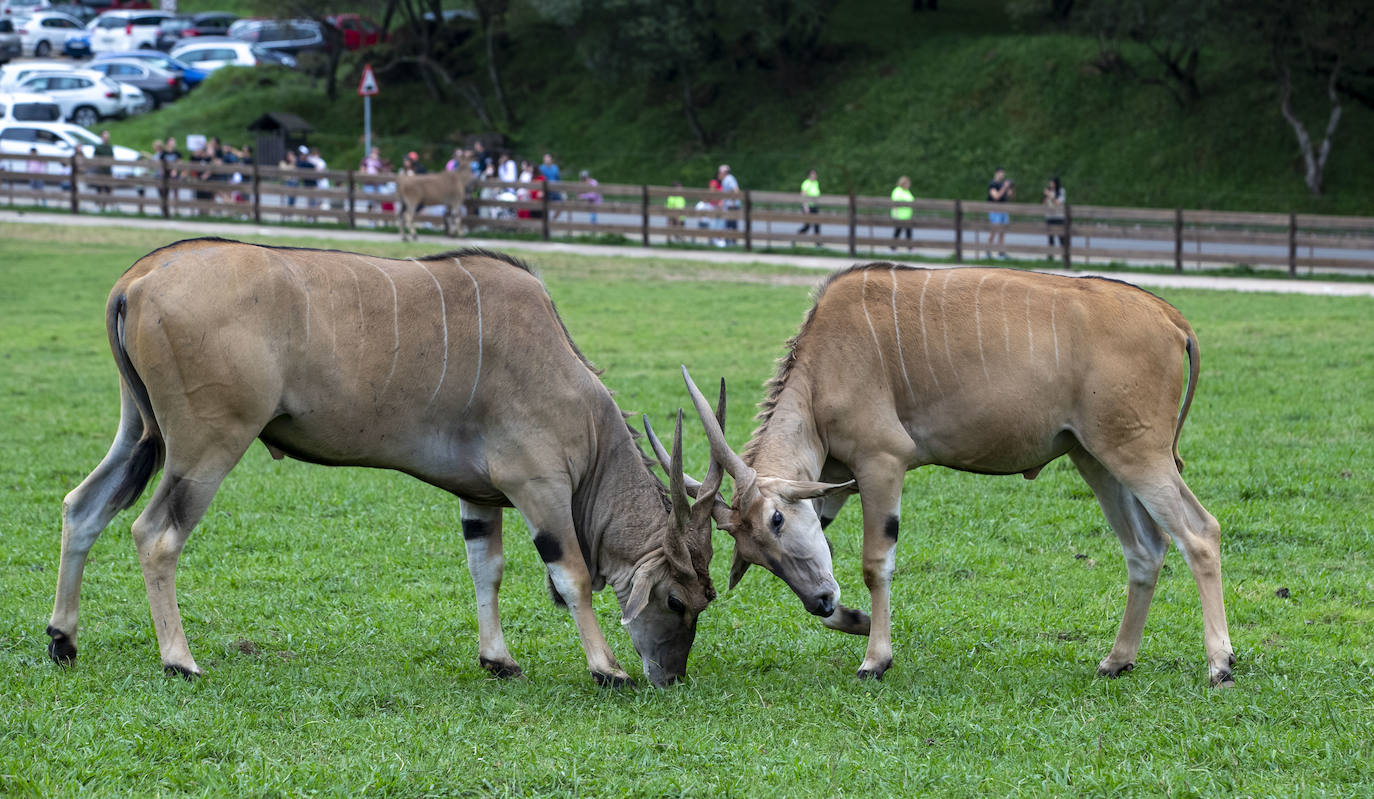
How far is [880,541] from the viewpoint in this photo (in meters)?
6.65

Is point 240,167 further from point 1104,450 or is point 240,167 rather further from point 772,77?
point 1104,450

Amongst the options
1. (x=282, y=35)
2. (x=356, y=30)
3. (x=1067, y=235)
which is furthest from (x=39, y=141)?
(x=1067, y=235)

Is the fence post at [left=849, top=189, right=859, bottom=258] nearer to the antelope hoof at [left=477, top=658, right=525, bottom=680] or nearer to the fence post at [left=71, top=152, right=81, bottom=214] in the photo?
the fence post at [left=71, top=152, right=81, bottom=214]

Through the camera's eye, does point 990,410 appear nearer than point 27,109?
Yes

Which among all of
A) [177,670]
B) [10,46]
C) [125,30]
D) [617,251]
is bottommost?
[177,670]

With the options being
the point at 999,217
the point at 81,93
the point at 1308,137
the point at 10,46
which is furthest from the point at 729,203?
the point at 10,46

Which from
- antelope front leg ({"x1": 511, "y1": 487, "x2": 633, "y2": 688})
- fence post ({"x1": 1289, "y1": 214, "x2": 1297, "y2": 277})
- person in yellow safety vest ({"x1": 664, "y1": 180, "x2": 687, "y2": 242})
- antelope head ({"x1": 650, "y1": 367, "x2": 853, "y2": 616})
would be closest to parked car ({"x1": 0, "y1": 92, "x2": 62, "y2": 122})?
person in yellow safety vest ({"x1": 664, "y1": 180, "x2": 687, "y2": 242})

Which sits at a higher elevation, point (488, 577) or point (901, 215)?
point (901, 215)

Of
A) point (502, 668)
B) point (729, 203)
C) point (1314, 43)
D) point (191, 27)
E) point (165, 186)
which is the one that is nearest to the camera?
point (502, 668)

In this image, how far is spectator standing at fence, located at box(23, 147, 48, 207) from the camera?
32.4 m

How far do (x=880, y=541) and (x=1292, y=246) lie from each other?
19699mm

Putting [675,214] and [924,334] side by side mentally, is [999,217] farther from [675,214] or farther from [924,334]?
[924,334]

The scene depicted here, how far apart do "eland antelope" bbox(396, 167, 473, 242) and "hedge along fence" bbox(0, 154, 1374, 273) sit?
0.54m

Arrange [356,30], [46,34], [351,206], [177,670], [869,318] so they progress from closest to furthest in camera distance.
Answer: [177,670] → [869,318] → [351,206] → [356,30] → [46,34]
